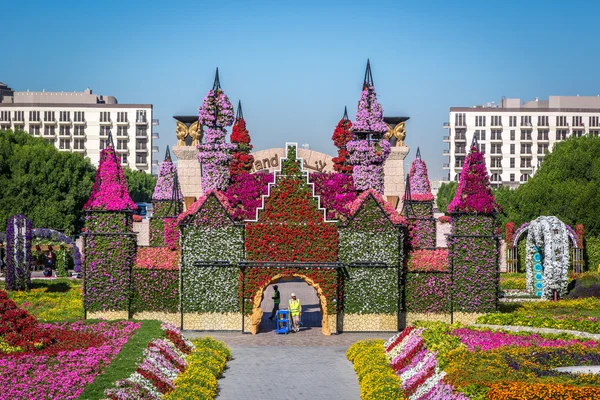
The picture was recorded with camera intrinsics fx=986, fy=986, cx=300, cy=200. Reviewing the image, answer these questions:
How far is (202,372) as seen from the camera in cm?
2800

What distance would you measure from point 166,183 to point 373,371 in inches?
1315

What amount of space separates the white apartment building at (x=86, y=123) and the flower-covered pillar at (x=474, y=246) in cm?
11212

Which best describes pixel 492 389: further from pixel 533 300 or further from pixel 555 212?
pixel 555 212

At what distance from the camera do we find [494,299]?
3884 centimetres

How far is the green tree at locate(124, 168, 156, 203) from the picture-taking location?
4650 inches

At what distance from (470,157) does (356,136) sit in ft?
18.7

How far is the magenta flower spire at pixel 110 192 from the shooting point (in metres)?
39.4

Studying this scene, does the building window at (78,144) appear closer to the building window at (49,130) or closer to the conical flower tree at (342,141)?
the building window at (49,130)

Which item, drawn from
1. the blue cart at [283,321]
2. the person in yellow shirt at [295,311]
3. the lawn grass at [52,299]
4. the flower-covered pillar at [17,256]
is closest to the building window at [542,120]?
the lawn grass at [52,299]

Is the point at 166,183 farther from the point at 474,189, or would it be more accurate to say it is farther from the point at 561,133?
the point at 561,133

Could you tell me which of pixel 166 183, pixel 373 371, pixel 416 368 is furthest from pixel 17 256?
pixel 416 368

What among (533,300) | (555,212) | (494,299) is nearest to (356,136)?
(494,299)

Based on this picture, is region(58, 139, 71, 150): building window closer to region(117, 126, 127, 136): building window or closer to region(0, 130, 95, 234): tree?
region(117, 126, 127, 136): building window

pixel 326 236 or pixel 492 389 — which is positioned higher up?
pixel 326 236
